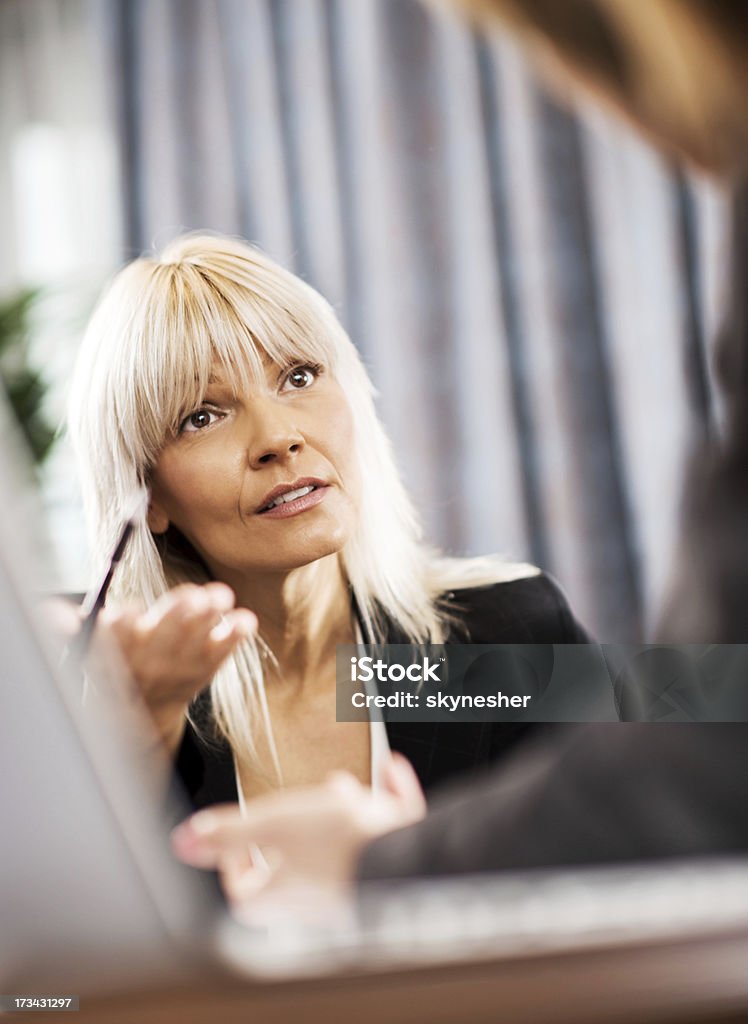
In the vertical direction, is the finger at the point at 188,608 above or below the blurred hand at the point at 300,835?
above

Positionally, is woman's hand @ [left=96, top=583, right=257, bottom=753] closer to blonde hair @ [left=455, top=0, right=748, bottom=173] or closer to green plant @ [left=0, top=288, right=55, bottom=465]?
green plant @ [left=0, top=288, right=55, bottom=465]

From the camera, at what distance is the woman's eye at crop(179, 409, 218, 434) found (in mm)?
491

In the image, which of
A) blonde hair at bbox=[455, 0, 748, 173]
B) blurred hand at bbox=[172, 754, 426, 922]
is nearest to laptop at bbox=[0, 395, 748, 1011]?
blurred hand at bbox=[172, 754, 426, 922]

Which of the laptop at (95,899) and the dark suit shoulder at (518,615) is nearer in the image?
the laptop at (95,899)

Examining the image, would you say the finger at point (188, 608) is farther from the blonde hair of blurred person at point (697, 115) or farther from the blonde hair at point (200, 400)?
the blonde hair of blurred person at point (697, 115)

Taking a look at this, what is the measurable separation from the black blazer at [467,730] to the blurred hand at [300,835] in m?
0.01

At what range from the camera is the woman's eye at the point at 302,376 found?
50 cm

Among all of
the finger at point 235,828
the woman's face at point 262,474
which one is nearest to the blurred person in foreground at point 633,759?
the finger at point 235,828

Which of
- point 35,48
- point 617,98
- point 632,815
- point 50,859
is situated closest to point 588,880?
point 632,815

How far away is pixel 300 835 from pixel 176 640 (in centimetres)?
12

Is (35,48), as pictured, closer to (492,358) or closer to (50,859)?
(492,358)

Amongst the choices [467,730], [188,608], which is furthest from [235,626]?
[467,730]

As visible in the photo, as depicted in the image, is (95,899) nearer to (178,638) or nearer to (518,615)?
(178,638)

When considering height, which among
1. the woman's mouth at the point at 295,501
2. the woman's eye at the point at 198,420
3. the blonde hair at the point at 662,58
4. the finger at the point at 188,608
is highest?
the blonde hair at the point at 662,58
